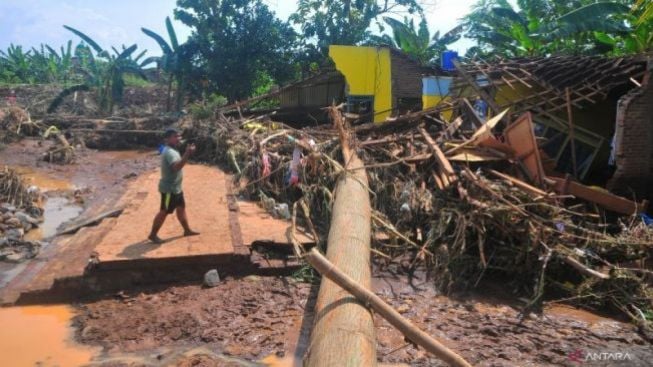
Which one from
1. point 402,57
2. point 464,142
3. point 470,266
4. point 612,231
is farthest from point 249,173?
point 402,57

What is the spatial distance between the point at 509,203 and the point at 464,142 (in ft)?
7.16

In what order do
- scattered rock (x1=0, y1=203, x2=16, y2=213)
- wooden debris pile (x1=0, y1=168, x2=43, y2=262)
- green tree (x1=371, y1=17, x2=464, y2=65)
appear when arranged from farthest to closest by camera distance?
green tree (x1=371, y1=17, x2=464, y2=65)
scattered rock (x1=0, y1=203, x2=16, y2=213)
wooden debris pile (x1=0, y1=168, x2=43, y2=262)

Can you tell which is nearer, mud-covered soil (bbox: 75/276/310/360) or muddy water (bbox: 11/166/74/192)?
mud-covered soil (bbox: 75/276/310/360)

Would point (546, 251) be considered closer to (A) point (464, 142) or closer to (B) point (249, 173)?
(A) point (464, 142)

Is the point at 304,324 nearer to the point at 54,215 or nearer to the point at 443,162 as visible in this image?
the point at 443,162

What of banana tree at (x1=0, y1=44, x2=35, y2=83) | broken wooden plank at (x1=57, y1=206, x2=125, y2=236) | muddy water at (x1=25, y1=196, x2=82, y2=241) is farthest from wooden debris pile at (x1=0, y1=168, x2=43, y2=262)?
banana tree at (x1=0, y1=44, x2=35, y2=83)

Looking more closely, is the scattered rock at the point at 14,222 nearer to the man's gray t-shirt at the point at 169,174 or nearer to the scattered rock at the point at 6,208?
the scattered rock at the point at 6,208

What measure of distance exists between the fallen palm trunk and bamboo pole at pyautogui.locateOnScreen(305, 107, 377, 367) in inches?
4.0

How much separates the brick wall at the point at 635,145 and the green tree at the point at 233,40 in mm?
15583

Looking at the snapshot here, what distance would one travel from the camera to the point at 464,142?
7.71m

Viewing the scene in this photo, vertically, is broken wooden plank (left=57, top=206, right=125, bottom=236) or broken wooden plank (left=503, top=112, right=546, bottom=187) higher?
broken wooden plank (left=503, top=112, right=546, bottom=187)

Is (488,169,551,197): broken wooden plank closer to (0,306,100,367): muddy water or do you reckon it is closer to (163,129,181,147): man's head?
(163,129,181,147): man's head

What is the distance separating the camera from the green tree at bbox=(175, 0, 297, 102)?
67.7 ft

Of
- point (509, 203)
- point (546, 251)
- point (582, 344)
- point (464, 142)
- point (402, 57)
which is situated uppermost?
point (402, 57)
